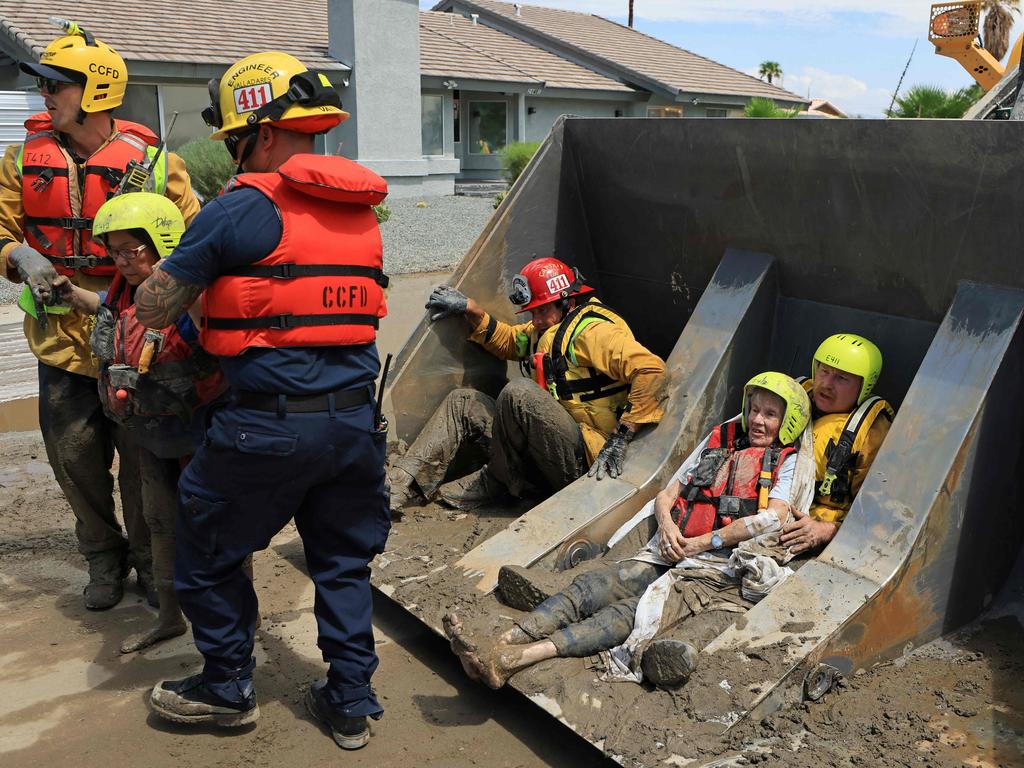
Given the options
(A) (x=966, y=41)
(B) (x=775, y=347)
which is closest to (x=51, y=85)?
(B) (x=775, y=347)

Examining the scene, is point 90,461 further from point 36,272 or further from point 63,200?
point 63,200

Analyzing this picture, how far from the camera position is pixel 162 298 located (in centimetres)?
280

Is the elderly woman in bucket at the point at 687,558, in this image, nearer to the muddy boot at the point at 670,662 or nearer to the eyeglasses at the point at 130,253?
the muddy boot at the point at 670,662

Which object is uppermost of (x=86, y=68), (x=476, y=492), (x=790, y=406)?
(x=86, y=68)

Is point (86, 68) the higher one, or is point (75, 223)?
point (86, 68)

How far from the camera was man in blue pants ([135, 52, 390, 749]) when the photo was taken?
2766mm

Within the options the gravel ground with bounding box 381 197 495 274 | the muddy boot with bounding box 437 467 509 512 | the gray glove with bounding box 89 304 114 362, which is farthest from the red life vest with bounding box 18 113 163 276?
the gravel ground with bounding box 381 197 495 274

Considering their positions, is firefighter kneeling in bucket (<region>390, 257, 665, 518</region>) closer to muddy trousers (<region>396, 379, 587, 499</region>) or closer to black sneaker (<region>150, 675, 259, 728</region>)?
muddy trousers (<region>396, 379, 587, 499</region>)

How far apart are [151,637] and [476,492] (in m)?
1.58

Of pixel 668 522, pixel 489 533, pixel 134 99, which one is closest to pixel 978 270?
pixel 668 522

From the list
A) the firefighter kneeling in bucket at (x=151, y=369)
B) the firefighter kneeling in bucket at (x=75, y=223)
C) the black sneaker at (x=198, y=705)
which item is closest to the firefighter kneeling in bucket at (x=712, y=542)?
the black sneaker at (x=198, y=705)

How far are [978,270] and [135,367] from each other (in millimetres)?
3038

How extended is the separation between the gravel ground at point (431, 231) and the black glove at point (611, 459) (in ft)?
17.4

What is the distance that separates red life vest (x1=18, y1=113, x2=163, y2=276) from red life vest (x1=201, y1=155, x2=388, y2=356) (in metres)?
1.27
